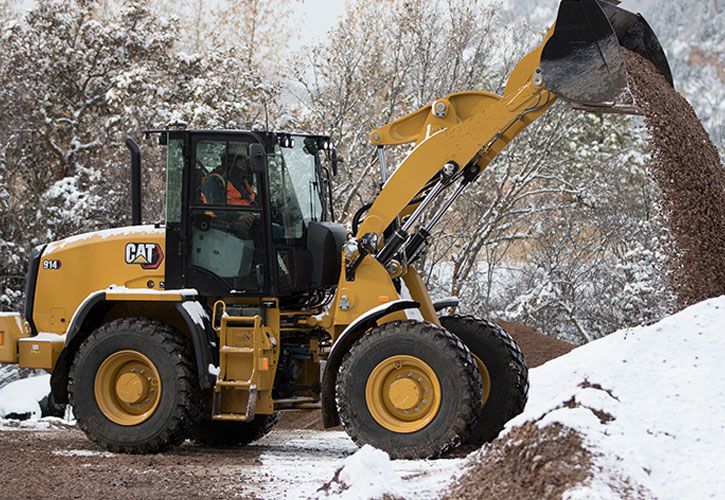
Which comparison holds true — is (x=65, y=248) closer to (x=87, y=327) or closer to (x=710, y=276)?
(x=87, y=327)

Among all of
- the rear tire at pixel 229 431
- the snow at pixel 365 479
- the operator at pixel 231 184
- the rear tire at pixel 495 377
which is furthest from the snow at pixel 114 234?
the snow at pixel 365 479

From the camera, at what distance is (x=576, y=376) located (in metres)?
10.6

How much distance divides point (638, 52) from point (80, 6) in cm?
1372

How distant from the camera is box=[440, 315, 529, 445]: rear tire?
8797 mm

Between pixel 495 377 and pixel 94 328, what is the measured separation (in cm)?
349

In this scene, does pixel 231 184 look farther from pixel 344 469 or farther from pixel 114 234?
pixel 344 469

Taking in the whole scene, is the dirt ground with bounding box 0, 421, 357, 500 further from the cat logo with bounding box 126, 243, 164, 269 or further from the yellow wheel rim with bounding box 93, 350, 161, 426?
the cat logo with bounding box 126, 243, 164, 269

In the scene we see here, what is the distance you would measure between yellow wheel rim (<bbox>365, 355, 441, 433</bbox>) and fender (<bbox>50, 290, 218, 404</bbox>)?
55.7 inches

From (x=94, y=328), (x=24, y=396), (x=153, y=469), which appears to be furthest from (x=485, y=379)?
(x=24, y=396)

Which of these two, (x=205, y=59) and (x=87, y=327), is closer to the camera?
(x=87, y=327)

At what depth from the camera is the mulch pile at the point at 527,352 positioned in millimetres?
13363

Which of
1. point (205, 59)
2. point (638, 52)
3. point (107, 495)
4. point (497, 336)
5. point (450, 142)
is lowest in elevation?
point (107, 495)

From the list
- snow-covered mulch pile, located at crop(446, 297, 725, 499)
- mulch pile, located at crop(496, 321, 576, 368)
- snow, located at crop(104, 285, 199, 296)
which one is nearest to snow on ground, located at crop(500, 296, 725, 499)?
snow-covered mulch pile, located at crop(446, 297, 725, 499)

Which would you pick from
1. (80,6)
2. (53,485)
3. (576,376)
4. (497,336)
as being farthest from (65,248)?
(80,6)
